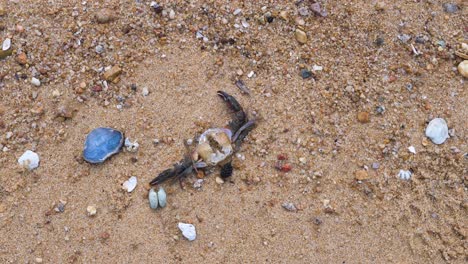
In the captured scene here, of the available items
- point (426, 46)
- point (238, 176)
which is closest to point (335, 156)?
point (238, 176)

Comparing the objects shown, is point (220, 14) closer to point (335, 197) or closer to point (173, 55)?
point (173, 55)

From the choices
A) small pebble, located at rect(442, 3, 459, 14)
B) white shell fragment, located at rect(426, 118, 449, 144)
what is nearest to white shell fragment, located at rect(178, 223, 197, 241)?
white shell fragment, located at rect(426, 118, 449, 144)

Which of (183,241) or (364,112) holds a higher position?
(364,112)

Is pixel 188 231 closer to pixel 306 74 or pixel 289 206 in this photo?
pixel 289 206

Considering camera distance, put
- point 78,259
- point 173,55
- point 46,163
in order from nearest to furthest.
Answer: point 78,259 → point 46,163 → point 173,55

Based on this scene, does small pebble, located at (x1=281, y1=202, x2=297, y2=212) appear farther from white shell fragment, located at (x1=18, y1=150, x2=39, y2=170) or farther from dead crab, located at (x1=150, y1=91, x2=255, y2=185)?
white shell fragment, located at (x1=18, y1=150, x2=39, y2=170)

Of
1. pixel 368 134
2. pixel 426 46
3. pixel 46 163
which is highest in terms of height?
pixel 426 46

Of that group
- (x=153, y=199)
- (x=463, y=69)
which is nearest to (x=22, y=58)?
(x=153, y=199)
